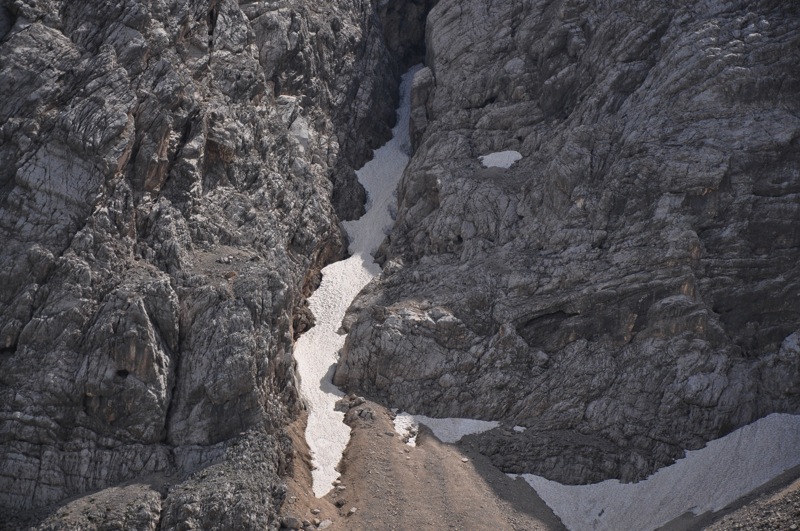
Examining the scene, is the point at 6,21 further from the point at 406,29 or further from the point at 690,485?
the point at 406,29

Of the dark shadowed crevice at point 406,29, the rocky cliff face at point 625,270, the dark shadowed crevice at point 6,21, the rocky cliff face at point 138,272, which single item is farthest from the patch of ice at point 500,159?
the dark shadowed crevice at point 6,21

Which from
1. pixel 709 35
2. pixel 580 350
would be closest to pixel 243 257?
pixel 580 350

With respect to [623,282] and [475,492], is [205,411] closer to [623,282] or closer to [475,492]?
[475,492]

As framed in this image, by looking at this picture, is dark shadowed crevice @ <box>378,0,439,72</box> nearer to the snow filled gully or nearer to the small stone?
the snow filled gully

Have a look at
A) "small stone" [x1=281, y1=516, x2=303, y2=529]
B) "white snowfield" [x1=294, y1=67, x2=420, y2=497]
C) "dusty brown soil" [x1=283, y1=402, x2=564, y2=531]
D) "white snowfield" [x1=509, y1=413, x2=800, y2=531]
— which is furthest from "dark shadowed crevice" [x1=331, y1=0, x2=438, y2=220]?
"small stone" [x1=281, y1=516, x2=303, y2=529]

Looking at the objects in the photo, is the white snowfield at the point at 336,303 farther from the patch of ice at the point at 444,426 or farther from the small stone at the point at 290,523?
the small stone at the point at 290,523

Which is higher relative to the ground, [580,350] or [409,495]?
[580,350]

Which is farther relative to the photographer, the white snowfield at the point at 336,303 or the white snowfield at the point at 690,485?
the white snowfield at the point at 336,303
